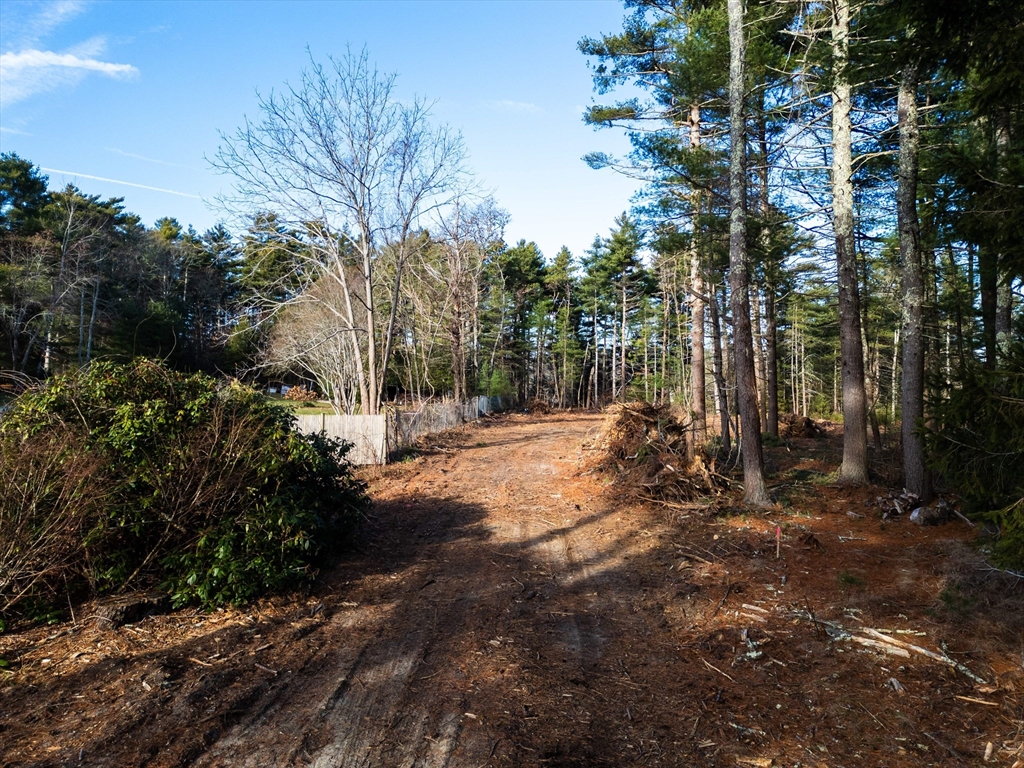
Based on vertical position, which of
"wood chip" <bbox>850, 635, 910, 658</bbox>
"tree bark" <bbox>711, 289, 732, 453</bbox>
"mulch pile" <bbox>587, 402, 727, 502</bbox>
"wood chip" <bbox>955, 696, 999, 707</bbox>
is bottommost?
"wood chip" <bbox>955, 696, 999, 707</bbox>

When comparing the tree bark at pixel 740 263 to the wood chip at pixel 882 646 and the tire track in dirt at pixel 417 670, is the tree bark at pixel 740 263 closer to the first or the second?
the tire track in dirt at pixel 417 670

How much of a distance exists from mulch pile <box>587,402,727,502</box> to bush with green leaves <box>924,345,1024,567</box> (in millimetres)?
5362

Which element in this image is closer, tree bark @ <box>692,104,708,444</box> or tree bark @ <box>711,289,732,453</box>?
tree bark @ <box>711,289,732,453</box>

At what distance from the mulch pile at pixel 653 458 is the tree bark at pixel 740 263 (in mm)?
1013

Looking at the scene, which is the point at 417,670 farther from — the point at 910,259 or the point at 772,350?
the point at 772,350

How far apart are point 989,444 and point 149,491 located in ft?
22.8

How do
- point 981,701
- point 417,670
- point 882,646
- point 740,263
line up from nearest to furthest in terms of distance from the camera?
1. point 981,701
2. point 417,670
3. point 882,646
4. point 740,263

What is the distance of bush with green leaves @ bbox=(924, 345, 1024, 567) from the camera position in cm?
379

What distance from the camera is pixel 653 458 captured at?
35.0 ft

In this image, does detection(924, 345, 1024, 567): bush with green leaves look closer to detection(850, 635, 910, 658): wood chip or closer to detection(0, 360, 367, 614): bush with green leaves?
detection(850, 635, 910, 658): wood chip

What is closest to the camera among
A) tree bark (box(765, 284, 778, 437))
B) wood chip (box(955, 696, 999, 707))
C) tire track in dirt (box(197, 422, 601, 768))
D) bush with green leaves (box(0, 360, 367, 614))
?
tire track in dirt (box(197, 422, 601, 768))

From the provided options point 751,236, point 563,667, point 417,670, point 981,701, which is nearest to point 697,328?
point 751,236

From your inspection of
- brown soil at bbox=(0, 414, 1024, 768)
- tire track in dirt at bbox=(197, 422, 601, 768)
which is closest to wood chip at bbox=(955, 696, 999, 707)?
Answer: brown soil at bbox=(0, 414, 1024, 768)

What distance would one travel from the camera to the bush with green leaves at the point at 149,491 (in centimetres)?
461
